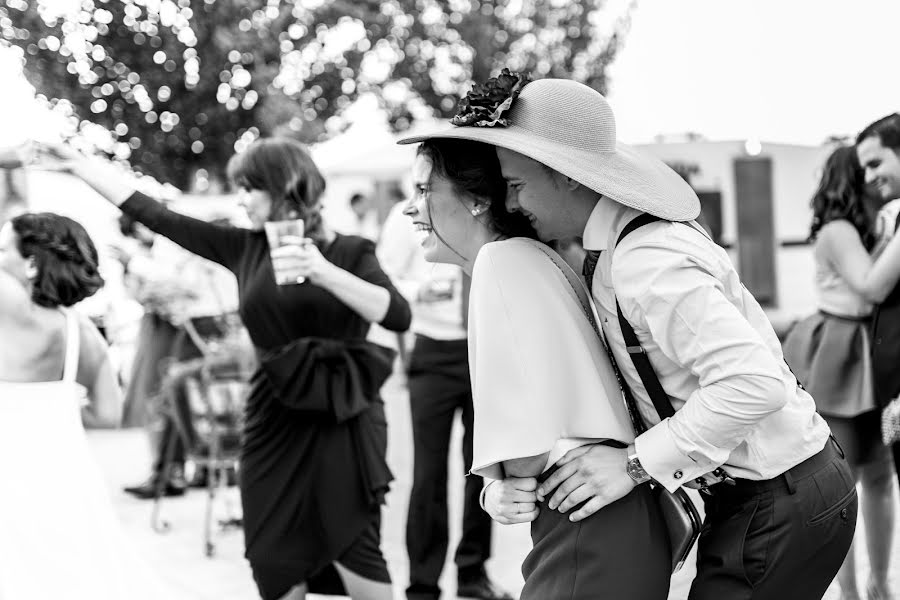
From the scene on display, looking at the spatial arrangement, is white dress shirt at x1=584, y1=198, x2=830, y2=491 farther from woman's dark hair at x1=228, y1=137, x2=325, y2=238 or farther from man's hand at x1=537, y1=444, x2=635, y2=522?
woman's dark hair at x1=228, y1=137, x2=325, y2=238

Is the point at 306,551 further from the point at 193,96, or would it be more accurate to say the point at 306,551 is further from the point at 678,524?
the point at 193,96

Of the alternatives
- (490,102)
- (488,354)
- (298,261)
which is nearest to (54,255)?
(298,261)

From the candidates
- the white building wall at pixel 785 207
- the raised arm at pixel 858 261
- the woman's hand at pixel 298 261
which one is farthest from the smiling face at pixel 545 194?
the white building wall at pixel 785 207

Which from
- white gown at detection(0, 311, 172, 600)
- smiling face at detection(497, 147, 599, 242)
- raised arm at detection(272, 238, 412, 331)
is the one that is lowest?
white gown at detection(0, 311, 172, 600)

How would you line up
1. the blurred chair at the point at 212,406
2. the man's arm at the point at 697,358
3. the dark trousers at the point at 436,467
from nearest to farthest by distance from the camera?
the man's arm at the point at 697,358
the dark trousers at the point at 436,467
the blurred chair at the point at 212,406

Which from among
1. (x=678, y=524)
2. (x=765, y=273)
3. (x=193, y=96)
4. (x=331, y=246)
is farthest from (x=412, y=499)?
(x=765, y=273)

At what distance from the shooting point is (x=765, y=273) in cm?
1641

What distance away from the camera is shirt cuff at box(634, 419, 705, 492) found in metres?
1.70

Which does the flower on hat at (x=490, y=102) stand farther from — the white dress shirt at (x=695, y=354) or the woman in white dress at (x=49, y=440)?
the woman in white dress at (x=49, y=440)

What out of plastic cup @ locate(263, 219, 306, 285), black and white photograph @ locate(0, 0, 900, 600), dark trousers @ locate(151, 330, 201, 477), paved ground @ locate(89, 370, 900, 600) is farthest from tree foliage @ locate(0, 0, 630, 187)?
plastic cup @ locate(263, 219, 306, 285)

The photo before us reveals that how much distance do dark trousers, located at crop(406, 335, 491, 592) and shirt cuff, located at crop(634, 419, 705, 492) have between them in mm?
2583

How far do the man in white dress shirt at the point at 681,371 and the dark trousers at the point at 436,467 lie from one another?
2448 millimetres

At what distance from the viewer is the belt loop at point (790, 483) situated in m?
1.85

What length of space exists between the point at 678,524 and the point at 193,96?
329 inches
